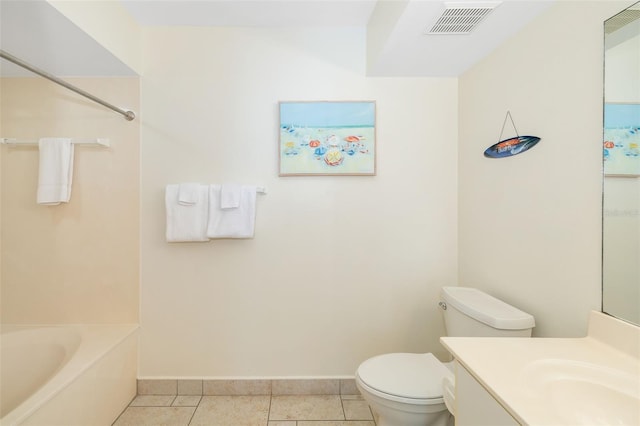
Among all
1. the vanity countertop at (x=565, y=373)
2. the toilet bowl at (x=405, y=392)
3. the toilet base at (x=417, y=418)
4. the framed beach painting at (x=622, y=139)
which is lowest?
the toilet base at (x=417, y=418)

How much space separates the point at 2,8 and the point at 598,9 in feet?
7.80

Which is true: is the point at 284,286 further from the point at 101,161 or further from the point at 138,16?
the point at 138,16

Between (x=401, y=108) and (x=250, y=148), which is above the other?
(x=401, y=108)

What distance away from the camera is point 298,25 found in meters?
1.88

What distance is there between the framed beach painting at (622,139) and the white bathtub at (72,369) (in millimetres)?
2375

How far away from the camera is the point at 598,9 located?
3.44 feet

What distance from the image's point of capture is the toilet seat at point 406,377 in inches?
49.5

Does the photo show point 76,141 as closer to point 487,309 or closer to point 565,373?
point 487,309

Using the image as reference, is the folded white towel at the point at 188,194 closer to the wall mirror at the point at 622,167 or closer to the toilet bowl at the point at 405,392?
the toilet bowl at the point at 405,392

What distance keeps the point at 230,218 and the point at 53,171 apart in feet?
3.64

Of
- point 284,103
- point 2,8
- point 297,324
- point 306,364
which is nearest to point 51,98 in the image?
point 2,8

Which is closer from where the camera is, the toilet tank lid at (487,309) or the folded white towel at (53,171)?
the toilet tank lid at (487,309)

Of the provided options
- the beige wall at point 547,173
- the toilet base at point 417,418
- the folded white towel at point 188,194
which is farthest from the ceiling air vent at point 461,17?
the toilet base at point 417,418

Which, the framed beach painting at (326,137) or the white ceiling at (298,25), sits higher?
the white ceiling at (298,25)
